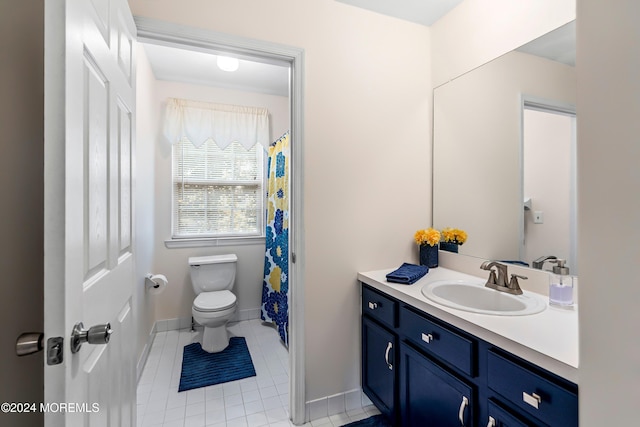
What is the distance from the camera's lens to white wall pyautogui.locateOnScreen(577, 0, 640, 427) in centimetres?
68

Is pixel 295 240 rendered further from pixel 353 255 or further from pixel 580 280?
pixel 580 280

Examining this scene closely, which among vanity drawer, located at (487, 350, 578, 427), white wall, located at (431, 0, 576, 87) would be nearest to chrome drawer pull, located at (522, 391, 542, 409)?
vanity drawer, located at (487, 350, 578, 427)

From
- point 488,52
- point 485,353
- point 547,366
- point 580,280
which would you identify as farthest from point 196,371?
point 488,52

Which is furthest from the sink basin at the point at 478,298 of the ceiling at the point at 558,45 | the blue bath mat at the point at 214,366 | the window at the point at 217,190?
the window at the point at 217,190

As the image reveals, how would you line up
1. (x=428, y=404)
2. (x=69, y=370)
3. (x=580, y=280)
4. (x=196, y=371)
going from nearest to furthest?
(x=69, y=370) < (x=580, y=280) < (x=428, y=404) < (x=196, y=371)

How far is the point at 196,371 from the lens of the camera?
2.20m

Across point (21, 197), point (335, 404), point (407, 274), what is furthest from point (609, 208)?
point (335, 404)

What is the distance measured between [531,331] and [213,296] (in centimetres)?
242

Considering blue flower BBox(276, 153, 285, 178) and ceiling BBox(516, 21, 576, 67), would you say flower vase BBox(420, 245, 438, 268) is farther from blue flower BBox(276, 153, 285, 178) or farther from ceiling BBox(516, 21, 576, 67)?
blue flower BBox(276, 153, 285, 178)

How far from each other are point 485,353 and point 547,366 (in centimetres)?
22

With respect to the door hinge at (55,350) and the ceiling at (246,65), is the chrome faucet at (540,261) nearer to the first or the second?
the ceiling at (246,65)

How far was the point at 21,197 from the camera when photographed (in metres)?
0.81

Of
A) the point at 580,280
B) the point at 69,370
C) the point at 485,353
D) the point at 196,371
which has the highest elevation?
the point at 580,280

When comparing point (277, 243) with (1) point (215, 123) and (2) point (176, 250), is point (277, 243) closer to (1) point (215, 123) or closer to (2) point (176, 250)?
(2) point (176, 250)
